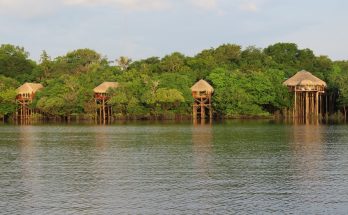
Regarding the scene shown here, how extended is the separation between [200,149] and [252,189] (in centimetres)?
1249

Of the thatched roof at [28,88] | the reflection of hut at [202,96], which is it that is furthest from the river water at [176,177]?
the thatched roof at [28,88]

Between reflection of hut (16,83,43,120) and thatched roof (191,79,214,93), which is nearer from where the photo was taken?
thatched roof (191,79,214,93)

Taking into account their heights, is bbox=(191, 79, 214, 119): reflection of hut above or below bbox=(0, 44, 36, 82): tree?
below

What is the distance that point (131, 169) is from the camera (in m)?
23.3

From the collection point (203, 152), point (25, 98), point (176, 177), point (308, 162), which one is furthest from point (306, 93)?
point (176, 177)

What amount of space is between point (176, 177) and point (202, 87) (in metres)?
51.8

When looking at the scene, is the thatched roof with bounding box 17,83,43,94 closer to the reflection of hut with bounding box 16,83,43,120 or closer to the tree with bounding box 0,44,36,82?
the reflection of hut with bounding box 16,83,43,120

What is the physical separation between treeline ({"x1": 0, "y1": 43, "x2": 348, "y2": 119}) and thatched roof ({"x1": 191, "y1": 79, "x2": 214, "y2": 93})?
0.74m

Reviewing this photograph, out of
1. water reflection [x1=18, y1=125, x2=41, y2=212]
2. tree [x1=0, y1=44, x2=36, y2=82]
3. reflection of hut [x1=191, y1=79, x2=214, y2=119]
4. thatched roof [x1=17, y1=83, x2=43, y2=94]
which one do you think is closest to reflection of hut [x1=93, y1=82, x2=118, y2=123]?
thatched roof [x1=17, y1=83, x2=43, y2=94]

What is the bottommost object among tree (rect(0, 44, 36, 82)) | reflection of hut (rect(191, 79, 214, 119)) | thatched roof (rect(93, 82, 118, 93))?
reflection of hut (rect(191, 79, 214, 119))

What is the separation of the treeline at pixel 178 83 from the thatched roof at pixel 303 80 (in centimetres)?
117

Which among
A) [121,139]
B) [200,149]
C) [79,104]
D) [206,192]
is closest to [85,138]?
[121,139]

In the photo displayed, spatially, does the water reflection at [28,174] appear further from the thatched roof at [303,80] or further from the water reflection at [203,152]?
the thatched roof at [303,80]

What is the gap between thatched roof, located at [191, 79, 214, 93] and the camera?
72.2 metres
